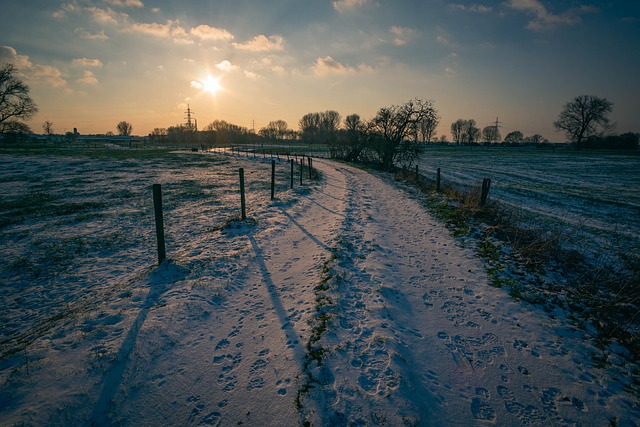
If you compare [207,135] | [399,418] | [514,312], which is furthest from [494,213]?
[207,135]

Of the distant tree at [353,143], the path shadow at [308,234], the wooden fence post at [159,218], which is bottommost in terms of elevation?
the path shadow at [308,234]

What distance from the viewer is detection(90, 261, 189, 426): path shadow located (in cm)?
282

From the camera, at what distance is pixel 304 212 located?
36.5ft

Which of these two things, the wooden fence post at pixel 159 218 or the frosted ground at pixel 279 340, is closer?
the frosted ground at pixel 279 340

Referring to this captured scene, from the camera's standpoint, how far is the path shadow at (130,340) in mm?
2820

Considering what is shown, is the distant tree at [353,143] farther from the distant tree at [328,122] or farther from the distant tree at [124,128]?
the distant tree at [124,128]

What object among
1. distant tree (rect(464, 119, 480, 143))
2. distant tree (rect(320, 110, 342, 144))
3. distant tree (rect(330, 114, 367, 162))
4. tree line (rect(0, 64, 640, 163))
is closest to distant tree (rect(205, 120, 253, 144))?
tree line (rect(0, 64, 640, 163))

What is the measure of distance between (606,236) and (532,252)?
280 inches

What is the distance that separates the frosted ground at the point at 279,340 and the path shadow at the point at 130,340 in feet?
0.06

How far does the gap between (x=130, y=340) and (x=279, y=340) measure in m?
2.10

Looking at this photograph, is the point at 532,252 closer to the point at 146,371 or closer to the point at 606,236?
the point at 606,236

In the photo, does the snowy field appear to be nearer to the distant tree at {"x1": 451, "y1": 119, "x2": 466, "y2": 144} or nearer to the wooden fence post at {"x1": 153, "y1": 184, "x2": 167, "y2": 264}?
the wooden fence post at {"x1": 153, "y1": 184, "x2": 167, "y2": 264}

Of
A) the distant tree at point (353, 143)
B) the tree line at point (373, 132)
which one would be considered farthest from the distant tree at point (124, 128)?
the distant tree at point (353, 143)

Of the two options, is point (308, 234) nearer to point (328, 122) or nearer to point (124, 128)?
point (328, 122)
